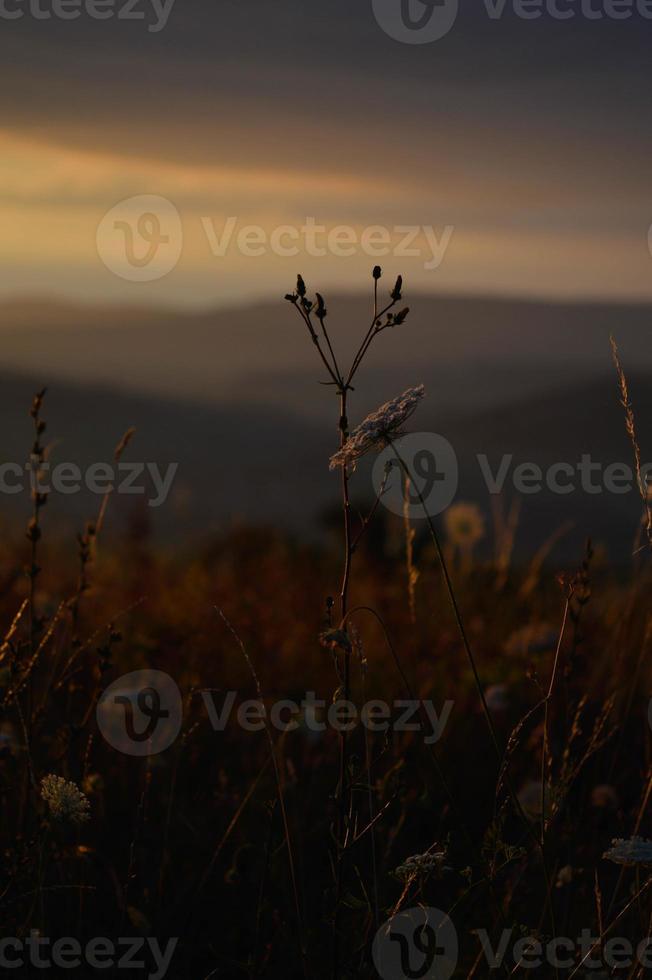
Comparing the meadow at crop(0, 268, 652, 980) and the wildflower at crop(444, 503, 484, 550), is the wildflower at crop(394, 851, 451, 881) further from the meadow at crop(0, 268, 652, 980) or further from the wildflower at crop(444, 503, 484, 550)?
the wildflower at crop(444, 503, 484, 550)

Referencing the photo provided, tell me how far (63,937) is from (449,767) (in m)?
1.44

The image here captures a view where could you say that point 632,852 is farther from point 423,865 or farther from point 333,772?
point 333,772

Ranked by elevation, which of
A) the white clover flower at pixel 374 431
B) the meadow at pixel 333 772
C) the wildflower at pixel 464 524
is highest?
the wildflower at pixel 464 524

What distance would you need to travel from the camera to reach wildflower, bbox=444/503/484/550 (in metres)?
5.94

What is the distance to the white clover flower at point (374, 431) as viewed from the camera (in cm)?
185

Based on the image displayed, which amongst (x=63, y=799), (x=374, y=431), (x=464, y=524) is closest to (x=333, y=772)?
(x=63, y=799)

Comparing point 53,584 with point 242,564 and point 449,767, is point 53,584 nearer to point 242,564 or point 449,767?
point 242,564

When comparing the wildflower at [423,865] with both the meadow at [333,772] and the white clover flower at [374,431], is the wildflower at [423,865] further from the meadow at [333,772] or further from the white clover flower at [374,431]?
the white clover flower at [374,431]

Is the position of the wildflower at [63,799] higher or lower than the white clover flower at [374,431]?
lower

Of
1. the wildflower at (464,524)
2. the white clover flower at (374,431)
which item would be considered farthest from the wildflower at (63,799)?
the wildflower at (464,524)

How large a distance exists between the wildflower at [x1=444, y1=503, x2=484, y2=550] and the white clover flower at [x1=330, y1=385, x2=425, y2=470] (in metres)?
4.04

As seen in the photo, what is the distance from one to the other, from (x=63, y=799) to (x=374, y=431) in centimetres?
87

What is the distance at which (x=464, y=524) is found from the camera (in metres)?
6.11

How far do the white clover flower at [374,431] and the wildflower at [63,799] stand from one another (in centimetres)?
76
